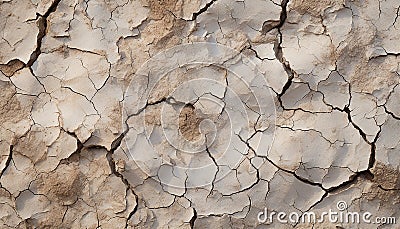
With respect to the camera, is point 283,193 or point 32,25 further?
point 32,25

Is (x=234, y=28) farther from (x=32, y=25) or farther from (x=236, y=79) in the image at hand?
(x=32, y=25)

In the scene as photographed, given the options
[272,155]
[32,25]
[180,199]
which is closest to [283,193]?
[272,155]

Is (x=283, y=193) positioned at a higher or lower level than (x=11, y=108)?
lower

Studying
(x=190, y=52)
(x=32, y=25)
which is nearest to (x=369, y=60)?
(x=190, y=52)

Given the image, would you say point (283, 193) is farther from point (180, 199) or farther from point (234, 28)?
point (234, 28)

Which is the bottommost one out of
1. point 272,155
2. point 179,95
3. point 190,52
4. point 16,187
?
point 16,187

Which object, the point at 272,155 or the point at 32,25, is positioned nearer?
the point at 272,155
